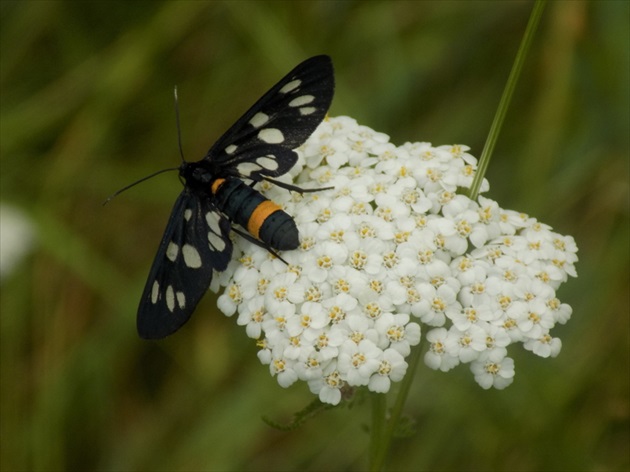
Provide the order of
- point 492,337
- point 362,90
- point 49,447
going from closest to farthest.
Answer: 1. point 492,337
2. point 49,447
3. point 362,90

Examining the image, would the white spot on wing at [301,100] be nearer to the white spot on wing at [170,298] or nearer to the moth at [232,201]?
the moth at [232,201]

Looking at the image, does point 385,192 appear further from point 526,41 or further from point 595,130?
point 595,130

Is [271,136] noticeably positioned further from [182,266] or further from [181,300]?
[181,300]

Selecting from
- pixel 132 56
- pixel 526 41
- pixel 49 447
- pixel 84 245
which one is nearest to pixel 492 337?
pixel 526 41

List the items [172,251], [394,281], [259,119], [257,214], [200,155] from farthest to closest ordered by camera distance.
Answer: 1. [200,155]
2. [259,119]
3. [172,251]
4. [257,214]
5. [394,281]

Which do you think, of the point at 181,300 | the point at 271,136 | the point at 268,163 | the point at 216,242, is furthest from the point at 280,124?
the point at 181,300

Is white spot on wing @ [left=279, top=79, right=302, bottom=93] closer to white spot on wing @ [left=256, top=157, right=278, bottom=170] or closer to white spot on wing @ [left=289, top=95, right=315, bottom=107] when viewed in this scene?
white spot on wing @ [left=289, top=95, right=315, bottom=107]
